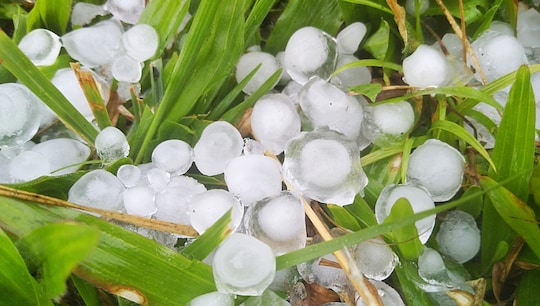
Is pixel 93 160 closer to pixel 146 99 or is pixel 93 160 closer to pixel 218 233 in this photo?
pixel 146 99

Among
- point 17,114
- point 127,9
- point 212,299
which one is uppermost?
point 127,9

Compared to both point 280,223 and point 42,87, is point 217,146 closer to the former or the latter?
point 280,223

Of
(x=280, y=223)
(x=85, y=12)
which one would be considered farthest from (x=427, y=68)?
(x=85, y=12)

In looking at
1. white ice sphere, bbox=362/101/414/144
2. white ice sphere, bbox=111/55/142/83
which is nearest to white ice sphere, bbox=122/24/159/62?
white ice sphere, bbox=111/55/142/83

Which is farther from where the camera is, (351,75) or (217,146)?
(351,75)

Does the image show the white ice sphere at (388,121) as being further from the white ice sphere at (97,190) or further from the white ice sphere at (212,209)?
the white ice sphere at (97,190)

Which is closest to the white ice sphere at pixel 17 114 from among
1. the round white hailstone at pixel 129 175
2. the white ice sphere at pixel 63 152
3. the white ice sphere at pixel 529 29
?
the white ice sphere at pixel 63 152

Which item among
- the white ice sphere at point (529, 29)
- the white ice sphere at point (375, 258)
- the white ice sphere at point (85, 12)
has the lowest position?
the white ice sphere at point (375, 258)
